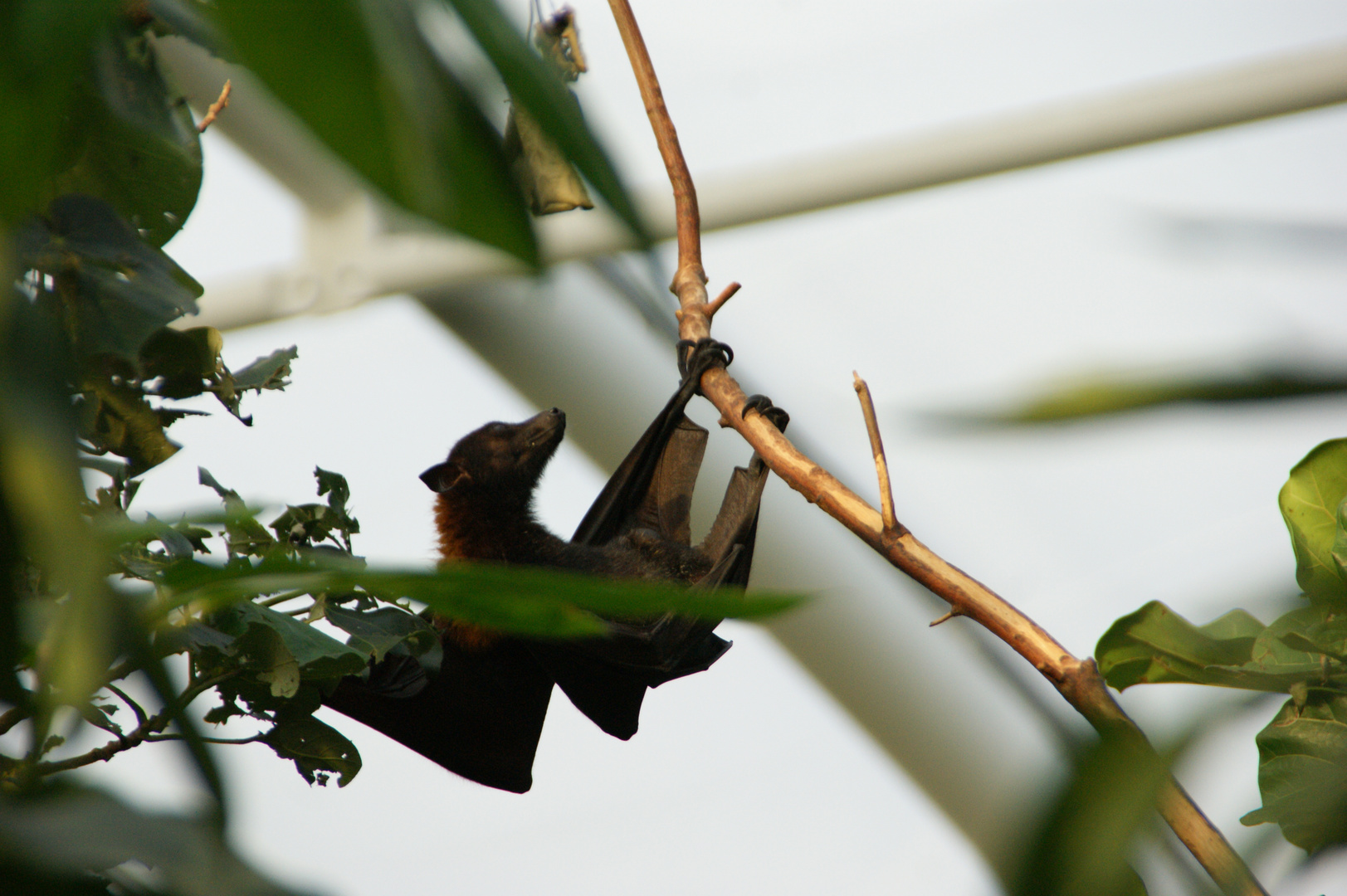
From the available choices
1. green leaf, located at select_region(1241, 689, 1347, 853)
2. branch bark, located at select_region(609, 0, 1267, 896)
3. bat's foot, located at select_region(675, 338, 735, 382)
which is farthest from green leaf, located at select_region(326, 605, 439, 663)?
green leaf, located at select_region(1241, 689, 1347, 853)

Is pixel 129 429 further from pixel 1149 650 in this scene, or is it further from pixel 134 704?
pixel 1149 650

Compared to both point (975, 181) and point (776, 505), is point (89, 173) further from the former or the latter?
point (776, 505)

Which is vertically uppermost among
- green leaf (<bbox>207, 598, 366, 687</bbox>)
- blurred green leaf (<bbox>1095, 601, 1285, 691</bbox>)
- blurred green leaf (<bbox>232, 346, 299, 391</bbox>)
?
blurred green leaf (<bbox>232, 346, 299, 391</bbox>)

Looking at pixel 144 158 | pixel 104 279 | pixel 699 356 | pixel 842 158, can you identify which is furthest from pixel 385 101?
pixel 842 158

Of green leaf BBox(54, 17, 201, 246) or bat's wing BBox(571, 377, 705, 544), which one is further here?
bat's wing BBox(571, 377, 705, 544)

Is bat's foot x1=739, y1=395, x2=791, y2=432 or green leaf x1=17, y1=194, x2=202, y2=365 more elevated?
bat's foot x1=739, y1=395, x2=791, y2=432

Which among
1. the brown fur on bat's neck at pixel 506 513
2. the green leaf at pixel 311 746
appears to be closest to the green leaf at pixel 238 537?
the green leaf at pixel 311 746

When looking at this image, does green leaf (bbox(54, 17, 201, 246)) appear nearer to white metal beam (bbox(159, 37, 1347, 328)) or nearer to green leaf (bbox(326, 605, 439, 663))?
green leaf (bbox(326, 605, 439, 663))

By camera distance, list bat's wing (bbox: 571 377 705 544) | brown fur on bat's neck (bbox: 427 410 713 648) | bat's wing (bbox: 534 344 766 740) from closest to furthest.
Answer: bat's wing (bbox: 534 344 766 740), brown fur on bat's neck (bbox: 427 410 713 648), bat's wing (bbox: 571 377 705 544)
